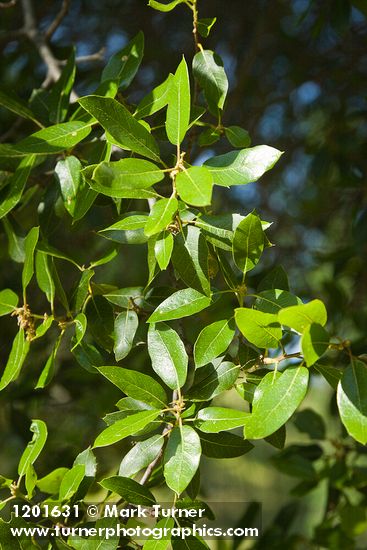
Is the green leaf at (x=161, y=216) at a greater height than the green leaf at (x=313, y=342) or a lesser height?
greater

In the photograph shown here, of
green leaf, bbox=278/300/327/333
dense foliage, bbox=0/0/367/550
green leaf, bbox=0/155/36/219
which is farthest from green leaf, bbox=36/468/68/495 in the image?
green leaf, bbox=278/300/327/333

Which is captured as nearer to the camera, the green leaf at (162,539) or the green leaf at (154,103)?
the green leaf at (162,539)

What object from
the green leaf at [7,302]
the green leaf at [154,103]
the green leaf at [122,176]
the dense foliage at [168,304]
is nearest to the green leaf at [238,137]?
the dense foliage at [168,304]

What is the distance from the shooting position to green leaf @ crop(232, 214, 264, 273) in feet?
2.44

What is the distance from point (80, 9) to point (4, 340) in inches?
39.4

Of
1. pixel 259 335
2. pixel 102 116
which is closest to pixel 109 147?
pixel 102 116

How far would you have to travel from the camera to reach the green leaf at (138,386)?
81 centimetres

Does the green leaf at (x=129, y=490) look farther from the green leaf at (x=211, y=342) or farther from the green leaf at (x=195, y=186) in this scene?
the green leaf at (x=195, y=186)

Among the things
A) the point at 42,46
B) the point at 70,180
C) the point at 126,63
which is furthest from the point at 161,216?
the point at 42,46

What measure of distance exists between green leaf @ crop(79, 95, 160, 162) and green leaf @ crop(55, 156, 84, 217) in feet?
0.53

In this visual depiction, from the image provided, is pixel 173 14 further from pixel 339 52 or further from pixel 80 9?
pixel 339 52

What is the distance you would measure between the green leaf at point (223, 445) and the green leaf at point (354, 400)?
0.20 meters

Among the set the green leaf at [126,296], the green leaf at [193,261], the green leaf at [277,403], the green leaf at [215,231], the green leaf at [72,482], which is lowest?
the green leaf at [72,482]

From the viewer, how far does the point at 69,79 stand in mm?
1058
